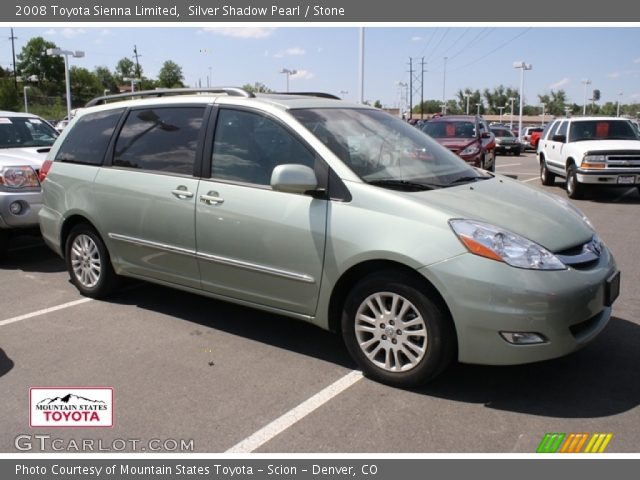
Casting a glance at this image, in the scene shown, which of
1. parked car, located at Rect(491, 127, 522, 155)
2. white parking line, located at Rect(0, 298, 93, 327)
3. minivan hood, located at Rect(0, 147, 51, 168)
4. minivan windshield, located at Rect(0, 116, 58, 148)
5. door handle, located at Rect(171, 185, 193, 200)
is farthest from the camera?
parked car, located at Rect(491, 127, 522, 155)

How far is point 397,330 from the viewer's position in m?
3.71

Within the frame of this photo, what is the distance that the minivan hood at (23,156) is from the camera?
7.15 metres

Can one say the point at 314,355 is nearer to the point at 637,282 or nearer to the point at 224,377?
the point at 224,377

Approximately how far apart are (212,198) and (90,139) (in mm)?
1863

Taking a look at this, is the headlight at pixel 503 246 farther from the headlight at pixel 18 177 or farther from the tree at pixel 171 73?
the tree at pixel 171 73

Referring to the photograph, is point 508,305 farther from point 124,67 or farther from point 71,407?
point 124,67

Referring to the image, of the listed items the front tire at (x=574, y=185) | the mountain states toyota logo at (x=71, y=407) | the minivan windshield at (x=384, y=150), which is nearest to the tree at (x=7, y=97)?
the front tire at (x=574, y=185)

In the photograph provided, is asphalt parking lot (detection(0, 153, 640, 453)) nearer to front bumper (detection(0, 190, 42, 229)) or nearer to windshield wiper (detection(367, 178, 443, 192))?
windshield wiper (detection(367, 178, 443, 192))

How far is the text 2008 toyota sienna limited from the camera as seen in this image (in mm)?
3455

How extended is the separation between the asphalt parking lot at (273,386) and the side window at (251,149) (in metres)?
1.29

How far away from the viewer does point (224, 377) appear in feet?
13.1

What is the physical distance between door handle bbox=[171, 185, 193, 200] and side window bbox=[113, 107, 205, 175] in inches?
5.2

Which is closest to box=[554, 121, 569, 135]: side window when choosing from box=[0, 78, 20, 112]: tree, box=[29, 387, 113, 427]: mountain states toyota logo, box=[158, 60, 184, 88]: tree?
box=[29, 387, 113, 427]: mountain states toyota logo

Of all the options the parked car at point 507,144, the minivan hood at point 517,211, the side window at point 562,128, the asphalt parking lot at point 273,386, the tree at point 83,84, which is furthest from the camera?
the tree at point 83,84
